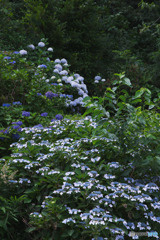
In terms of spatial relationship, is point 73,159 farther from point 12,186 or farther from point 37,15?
point 37,15

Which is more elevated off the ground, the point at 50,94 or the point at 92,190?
the point at 50,94

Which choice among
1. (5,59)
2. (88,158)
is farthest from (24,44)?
(88,158)

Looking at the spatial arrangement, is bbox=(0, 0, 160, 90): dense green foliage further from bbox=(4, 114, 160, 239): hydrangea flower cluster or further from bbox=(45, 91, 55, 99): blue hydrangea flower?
bbox=(4, 114, 160, 239): hydrangea flower cluster

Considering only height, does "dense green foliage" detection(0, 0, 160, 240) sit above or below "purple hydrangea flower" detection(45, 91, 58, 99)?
below

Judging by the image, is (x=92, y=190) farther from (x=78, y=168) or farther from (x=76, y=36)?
(x=76, y=36)

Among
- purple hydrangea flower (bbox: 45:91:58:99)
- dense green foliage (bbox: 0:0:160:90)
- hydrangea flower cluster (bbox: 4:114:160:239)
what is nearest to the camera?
hydrangea flower cluster (bbox: 4:114:160:239)

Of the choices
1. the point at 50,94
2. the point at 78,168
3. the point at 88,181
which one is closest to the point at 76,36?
the point at 50,94

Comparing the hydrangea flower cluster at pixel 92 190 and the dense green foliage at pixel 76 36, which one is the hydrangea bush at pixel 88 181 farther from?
the dense green foliage at pixel 76 36

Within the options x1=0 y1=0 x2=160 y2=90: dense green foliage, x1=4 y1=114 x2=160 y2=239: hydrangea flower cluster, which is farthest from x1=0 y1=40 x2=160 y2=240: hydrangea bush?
x1=0 y1=0 x2=160 y2=90: dense green foliage

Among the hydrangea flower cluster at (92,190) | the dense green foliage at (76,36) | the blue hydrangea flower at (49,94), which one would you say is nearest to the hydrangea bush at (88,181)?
the hydrangea flower cluster at (92,190)

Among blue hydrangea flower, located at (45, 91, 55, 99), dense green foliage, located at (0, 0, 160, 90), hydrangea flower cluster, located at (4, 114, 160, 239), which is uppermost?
dense green foliage, located at (0, 0, 160, 90)

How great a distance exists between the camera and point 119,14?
36.8 feet

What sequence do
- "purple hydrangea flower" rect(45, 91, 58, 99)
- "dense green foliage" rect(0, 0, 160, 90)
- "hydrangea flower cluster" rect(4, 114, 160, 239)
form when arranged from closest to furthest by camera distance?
"hydrangea flower cluster" rect(4, 114, 160, 239), "purple hydrangea flower" rect(45, 91, 58, 99), "dense green foliage" rect(0, 0, 160, 90)

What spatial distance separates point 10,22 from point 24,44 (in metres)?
0.84
